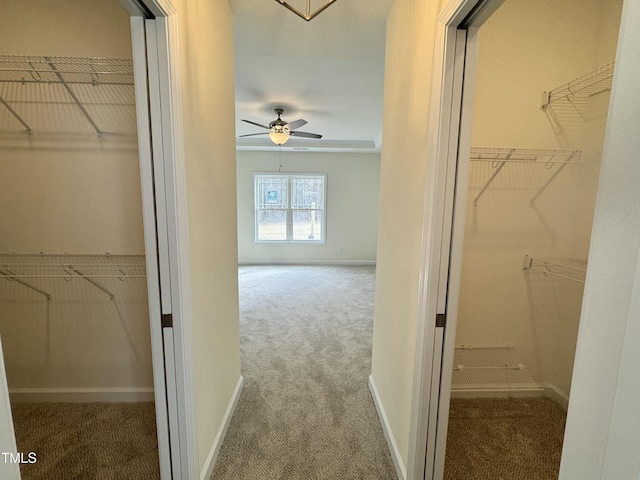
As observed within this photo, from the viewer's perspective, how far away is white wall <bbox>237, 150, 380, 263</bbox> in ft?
20.7

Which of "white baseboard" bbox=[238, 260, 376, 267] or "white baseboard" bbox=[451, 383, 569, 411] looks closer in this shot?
"white baseboard" bbox=[451, 383, 569, 411]

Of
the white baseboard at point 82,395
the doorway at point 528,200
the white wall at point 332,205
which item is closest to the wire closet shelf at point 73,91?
the white baseboard at point 82,395

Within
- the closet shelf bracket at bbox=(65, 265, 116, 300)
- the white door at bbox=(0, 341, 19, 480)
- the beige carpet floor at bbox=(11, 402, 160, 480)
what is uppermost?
the white door at bbox=(0, 341, 19, 480)

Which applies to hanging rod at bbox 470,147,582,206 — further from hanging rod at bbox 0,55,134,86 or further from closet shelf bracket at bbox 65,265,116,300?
closet shelf bracket at bbox 65,265,116,300

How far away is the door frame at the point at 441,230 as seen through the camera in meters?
1.09

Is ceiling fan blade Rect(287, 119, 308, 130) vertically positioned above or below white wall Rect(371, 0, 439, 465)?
above

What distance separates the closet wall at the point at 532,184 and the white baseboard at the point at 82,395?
2.38m

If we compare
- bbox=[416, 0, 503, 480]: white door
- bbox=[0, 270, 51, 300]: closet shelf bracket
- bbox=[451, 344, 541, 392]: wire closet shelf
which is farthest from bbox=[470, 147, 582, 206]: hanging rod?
bbox=[0, 270, 51, 300]: closet shelf bracket

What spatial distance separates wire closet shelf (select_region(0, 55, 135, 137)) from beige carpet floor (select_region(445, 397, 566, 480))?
2867 millimetres

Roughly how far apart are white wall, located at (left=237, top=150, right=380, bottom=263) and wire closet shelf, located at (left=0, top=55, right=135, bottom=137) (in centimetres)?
448

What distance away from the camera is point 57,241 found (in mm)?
1880

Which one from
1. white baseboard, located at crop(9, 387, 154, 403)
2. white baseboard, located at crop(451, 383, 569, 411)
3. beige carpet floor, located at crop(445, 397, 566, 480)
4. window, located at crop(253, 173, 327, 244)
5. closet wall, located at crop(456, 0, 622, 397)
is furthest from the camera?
window, located at crop(253, 173, 327, 244)

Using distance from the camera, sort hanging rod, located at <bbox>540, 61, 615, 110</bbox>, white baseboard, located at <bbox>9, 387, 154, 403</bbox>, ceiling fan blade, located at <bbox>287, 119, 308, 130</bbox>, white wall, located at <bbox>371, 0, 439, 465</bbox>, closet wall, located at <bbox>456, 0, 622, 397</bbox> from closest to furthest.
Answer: white wall, located at <bbox>371, 0, 439, 465</bbox>
hanging rod, located at <bbox>540, 61, 615, 110</bbox>
closet wall, located at <bbox>456, 0, 622, 397</bbox>
white baseboard, located at <bbox>9, 387, 154, 403</bbox>
ceiling fan blade, located at <bbox>287, 119, 308, 130</bbox>

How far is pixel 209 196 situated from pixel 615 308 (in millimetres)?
1526
